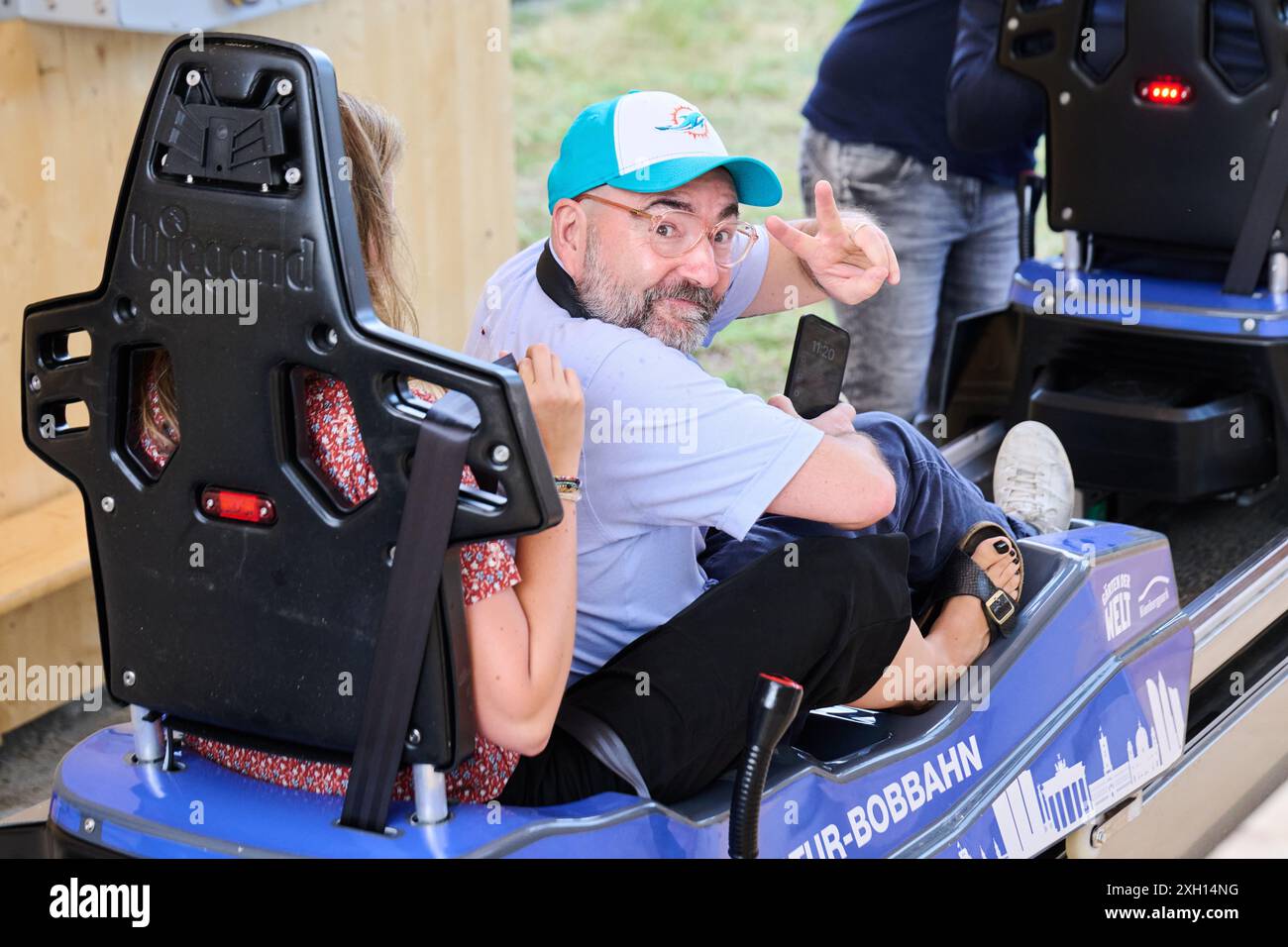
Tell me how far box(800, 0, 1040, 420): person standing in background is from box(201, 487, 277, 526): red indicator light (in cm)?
212

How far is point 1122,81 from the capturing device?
3.01 m

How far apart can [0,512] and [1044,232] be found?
14.8 feet

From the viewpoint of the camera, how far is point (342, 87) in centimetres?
354

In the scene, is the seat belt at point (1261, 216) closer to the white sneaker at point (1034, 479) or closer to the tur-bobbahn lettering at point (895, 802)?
the white sneaker at point (1034, 479)

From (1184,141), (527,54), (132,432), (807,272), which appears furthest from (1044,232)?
(132,432)

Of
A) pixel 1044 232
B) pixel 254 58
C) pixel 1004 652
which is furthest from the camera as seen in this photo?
pixel 1044 232

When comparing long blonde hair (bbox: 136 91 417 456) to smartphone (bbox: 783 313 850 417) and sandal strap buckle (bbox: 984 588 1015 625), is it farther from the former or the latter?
sandal strap buckle (bbox: 984 588 1015 625)

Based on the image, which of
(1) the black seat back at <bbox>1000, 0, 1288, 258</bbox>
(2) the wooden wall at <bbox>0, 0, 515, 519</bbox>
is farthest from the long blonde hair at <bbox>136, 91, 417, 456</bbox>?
(1) the black seat back at <bbox>1000, 0, 1288, 258</bbox>

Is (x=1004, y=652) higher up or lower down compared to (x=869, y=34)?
Answer: lower down

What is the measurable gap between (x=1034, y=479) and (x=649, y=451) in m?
1.03

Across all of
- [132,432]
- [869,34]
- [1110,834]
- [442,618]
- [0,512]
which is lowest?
[1110,834]

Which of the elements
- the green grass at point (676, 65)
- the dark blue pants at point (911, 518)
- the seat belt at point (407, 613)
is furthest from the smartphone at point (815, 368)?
the green grass at point (676, 65)

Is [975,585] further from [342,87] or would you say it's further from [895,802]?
[342,87]

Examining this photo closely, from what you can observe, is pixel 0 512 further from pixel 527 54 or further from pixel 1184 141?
pixel 527 54
